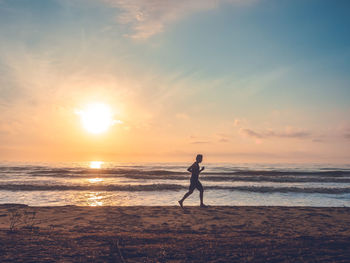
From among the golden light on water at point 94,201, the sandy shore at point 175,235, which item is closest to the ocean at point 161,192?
the golden light on water at point 94,201

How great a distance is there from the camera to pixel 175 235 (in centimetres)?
696

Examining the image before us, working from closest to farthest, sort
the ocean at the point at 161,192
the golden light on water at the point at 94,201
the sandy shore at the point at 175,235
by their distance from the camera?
the sandy shore at the point at 175,235 → the golden light on water at the point at 94,201 → the ocean at the point at 161,192

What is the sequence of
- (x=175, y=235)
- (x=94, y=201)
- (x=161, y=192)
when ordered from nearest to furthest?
(x=175, y=235), (x=94, y=201), (x=161, y=192)

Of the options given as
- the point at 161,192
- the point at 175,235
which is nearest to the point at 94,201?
the point at 161,192

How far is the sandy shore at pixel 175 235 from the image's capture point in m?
5.07

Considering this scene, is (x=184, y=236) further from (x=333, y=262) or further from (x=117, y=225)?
(x=333, y=262)

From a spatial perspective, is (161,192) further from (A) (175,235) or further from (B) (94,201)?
(A) (175,235)

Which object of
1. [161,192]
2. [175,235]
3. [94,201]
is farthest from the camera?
[161,192]

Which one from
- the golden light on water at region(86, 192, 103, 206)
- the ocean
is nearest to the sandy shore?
the golden light on water at region(86, 192, 103, 206)

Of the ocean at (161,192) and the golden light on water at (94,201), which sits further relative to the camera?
the ocean at (161,192)

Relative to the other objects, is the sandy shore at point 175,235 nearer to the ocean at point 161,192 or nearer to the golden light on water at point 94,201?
the golden light on water at point 94,201

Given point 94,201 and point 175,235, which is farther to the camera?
point 94,201

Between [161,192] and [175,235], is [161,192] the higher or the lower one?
the lower one

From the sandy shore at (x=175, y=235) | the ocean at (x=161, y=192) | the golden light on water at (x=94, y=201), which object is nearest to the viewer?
the sandy shore at (x=175, y=235)
